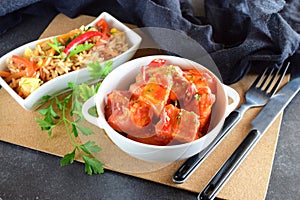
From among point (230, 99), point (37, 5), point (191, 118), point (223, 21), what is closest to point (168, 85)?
point (191, 118)

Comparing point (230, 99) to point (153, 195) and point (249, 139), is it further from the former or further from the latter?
point (153, 195)

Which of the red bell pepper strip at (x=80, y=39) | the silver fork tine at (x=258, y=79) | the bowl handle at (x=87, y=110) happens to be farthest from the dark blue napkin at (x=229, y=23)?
the bowl handle at (x=87, y=110)

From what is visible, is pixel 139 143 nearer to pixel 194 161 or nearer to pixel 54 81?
pixel 194 161

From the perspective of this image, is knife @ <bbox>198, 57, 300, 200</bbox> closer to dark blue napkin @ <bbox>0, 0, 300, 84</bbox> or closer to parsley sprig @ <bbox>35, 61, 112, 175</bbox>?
dark blue napkin @ <bbox>0, 0, 300, 84</bbox>

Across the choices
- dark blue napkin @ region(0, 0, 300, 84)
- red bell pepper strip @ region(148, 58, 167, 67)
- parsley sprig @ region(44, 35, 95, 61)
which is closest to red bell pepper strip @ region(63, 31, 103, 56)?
parsley sprig @ region(44, 35, 95, 61)

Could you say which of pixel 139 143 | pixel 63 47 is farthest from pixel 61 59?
pixel 139 143
